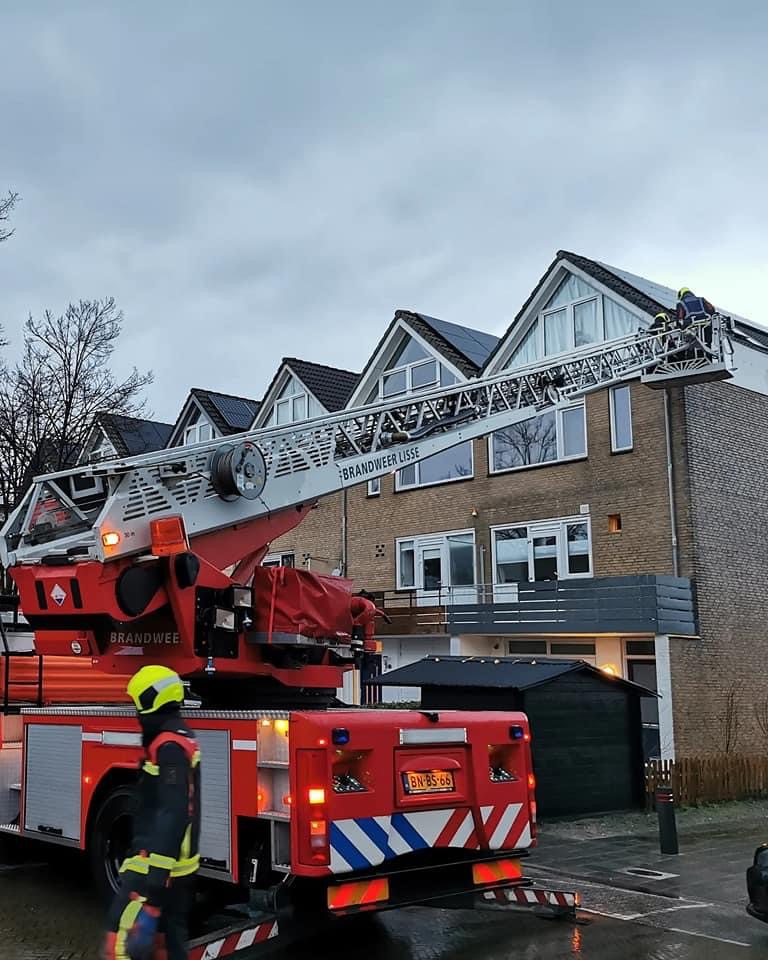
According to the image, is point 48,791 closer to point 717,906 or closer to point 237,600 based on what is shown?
point 237,600

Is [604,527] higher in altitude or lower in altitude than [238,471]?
higher

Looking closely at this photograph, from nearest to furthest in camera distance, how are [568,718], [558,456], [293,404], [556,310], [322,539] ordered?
[568,718] < [558,456] < [556,310] < [322,539] < [293,404]

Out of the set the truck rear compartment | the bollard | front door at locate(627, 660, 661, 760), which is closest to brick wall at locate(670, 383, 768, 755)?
front door at locate(627, 660, 661, 760)

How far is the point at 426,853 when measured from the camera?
23.2ft

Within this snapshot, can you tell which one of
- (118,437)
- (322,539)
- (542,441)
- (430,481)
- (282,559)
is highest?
(118,437)

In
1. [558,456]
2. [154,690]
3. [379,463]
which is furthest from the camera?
[558,456]

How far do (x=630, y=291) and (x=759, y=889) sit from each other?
1460 centimetres

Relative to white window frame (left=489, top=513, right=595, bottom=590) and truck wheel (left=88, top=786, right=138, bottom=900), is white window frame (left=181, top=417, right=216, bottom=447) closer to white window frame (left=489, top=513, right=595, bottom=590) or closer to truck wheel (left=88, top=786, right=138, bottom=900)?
white window frame (left=489, top=513, right=595, bottom=590)

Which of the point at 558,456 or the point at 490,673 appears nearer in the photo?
the point at 490,673

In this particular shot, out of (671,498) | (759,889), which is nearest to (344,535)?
(671,498)

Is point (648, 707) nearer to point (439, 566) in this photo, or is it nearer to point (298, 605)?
point (439, 566)

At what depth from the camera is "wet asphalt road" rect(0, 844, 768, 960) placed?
7.18 metres

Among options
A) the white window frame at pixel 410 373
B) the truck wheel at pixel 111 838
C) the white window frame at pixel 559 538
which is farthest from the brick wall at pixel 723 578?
the truck wheel at pixel 111 838

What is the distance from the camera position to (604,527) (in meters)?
20.3
